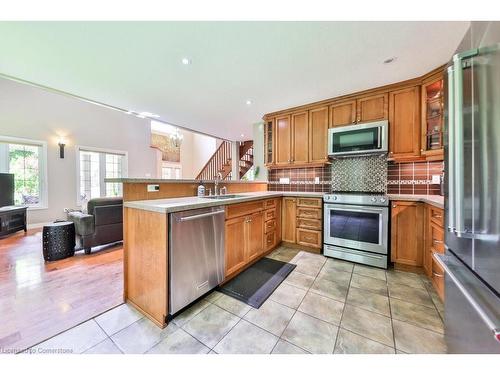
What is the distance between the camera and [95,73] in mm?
2332

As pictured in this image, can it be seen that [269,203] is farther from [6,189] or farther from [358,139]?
[6,189]

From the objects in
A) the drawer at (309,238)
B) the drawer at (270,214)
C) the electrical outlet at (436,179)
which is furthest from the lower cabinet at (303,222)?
the electrical outlet at (436,179)

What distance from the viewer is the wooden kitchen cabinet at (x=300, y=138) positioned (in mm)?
3377

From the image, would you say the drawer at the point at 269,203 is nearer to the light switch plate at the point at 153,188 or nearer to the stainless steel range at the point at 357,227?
the stainless steel range at the point at 357,227

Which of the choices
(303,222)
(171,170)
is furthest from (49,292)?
(171,170)

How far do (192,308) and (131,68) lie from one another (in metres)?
2.65

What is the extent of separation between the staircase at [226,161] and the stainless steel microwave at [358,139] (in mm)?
4108

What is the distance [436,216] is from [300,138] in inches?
83.6

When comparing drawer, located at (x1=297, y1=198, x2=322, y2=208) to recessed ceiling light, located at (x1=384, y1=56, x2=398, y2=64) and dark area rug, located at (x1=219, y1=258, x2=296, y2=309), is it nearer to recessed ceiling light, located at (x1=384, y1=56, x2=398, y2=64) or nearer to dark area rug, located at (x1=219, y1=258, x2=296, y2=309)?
dark area rug, located at (x1=219, y1=258, x2=296, y2=309)

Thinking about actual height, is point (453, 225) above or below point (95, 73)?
below

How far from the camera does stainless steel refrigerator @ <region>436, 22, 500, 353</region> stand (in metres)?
0.77

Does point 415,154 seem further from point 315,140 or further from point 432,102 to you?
point 315,140

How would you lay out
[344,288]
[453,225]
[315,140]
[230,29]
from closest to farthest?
[453,225], [230,29], [344,288], [315,140]
